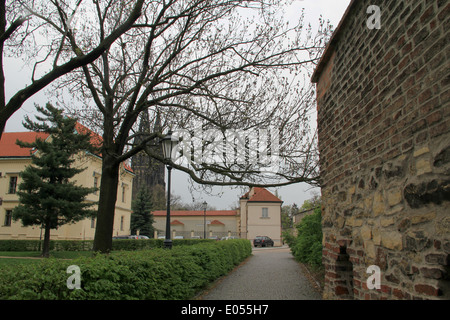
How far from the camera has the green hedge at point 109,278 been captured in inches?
136

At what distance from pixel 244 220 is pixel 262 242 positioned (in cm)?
675

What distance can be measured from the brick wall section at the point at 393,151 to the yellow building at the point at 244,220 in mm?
35676

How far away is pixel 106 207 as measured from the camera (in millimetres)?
9836

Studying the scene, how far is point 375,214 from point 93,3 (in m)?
10.7

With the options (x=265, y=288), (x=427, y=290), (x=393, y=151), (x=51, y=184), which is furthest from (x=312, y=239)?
(x=51, y=184)

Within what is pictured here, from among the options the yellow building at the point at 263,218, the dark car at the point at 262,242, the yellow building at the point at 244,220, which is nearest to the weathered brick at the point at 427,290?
the yellow building at the point at 244,220

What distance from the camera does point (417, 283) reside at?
265 cm

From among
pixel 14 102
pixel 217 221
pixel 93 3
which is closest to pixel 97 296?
pixel 14 102

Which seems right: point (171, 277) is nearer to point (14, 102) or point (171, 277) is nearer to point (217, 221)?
point (14, 102)

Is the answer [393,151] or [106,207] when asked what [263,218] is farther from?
[393,151]

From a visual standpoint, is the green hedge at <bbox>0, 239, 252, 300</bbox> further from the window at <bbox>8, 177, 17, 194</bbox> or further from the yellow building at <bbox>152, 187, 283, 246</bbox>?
the window at <bbox>8, 177, 17, 194</bbox>

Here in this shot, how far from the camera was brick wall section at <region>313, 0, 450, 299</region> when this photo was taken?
240 centimetres

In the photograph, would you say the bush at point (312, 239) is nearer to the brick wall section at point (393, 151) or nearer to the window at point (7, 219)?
the brick wall section at point (393, 151)

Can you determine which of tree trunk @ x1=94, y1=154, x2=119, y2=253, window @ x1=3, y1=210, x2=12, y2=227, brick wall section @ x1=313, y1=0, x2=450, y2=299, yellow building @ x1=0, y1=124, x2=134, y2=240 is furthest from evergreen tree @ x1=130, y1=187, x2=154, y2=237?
brick wall section @ x1=313, y1=0, x2=450, y2=299
